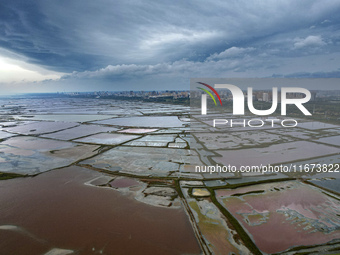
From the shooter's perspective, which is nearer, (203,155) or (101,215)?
(101,215)

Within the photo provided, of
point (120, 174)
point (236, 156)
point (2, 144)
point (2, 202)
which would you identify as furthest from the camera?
point (2, 144)

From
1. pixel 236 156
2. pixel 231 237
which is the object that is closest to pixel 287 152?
pixel 236 156

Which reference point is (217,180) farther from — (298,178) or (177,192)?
(298,178)

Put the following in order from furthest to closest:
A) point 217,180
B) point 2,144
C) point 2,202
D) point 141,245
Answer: point 2,144
point 217,180
point 2,202
point 141,245

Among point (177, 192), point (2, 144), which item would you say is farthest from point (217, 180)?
point (2, 144)

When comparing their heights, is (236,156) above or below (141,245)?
above

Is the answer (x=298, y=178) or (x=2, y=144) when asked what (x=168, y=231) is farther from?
(x=2, y=144)
